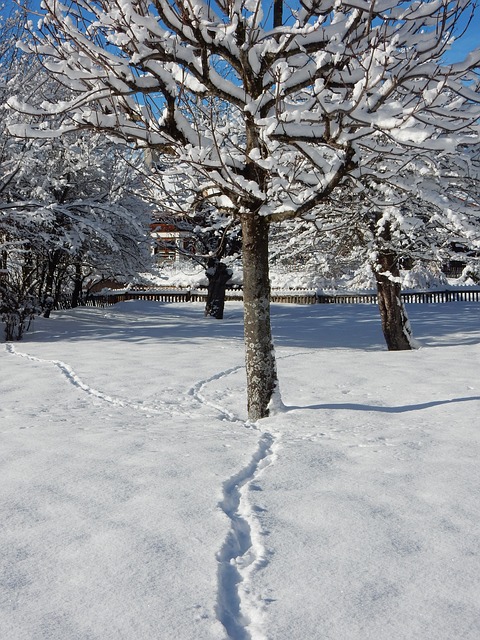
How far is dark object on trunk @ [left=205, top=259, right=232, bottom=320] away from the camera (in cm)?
2116

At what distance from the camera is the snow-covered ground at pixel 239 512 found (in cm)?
249

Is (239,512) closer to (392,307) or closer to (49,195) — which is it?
(392,307)

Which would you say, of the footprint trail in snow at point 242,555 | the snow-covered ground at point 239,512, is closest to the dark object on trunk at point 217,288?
the snow-covered ground at point 239,512

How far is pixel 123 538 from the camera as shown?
318cm

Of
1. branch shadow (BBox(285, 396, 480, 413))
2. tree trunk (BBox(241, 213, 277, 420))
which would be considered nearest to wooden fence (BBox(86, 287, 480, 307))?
branch shadow (BBox(285, 396, 480, 413))

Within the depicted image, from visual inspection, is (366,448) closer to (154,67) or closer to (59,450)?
(59,450)

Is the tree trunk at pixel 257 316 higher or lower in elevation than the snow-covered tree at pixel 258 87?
lower

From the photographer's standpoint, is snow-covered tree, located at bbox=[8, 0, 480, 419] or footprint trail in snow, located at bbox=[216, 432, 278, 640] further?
snow-covered tree, located at bbox=[8, 0, 480, 419]

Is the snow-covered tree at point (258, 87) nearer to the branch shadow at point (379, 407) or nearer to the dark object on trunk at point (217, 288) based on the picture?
the branch shadow at point (379, 407)

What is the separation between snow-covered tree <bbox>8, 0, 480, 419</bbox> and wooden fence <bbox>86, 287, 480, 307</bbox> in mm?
21892

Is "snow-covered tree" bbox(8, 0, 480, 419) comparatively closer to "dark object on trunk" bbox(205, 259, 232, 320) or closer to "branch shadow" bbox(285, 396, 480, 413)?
"branch shadow" bbox(285, 396, 480, 413)

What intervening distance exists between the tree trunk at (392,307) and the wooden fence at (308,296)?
15.0m

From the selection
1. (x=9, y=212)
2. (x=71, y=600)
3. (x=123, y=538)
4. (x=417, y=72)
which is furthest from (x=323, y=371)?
(x=9, y=212)

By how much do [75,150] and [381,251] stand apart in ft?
26.4
